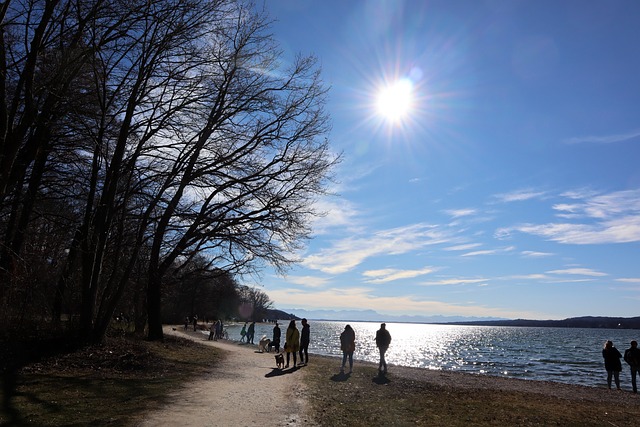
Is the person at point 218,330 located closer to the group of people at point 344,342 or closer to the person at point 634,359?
the group of people at point 344,342

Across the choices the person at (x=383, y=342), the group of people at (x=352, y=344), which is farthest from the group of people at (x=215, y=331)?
the person at (x=383, y=342)

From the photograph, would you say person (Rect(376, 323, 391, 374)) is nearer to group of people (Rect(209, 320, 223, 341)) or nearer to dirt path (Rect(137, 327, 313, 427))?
dirt path (Rect(137, 327, 313, 427))

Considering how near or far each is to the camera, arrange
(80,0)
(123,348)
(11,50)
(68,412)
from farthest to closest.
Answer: (123,348) → (11,50) → (80,0) → (68,412)

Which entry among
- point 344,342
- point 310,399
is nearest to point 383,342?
point 344,342

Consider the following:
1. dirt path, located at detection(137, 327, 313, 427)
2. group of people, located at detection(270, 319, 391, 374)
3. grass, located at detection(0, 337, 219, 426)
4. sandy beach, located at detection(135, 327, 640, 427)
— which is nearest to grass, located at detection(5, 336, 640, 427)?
grass, located at detection(0, 337, 219, 426)

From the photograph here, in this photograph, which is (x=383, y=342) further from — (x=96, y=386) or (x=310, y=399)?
(x=96, y=386)

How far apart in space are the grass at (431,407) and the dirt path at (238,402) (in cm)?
48

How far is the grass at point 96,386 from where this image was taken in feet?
24.1

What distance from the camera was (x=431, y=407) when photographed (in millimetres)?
10445

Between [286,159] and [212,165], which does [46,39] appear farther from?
[286,159]

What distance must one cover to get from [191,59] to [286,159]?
6.13 meters

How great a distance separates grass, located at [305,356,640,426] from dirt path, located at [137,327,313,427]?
18.7 inches

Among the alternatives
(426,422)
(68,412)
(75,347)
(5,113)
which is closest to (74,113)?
(5,113)

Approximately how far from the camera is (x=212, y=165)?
53.0 ft
